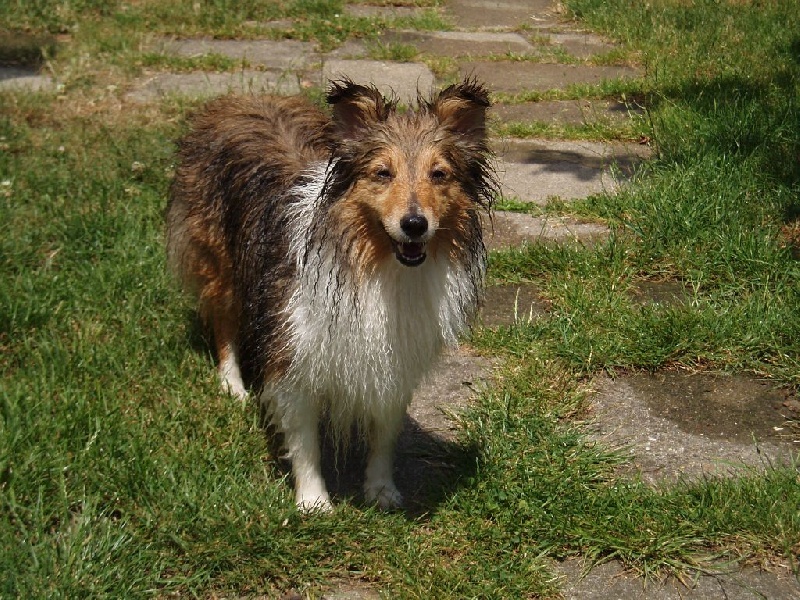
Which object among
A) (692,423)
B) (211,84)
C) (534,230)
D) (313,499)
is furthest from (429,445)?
(211,84)

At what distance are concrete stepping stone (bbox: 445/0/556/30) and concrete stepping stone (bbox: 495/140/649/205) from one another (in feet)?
10.0

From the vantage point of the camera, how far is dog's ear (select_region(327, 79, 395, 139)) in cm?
323

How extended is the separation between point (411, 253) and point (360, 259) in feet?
0.64

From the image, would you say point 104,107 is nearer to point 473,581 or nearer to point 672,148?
point 672,148

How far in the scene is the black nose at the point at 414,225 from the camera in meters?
3.03

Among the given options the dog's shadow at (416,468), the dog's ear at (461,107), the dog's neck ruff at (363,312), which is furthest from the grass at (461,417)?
the dog's ear at (461,107)

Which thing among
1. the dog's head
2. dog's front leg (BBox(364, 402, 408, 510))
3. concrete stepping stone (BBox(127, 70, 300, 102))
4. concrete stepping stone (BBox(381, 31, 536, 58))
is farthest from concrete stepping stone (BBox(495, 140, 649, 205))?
the dog's head

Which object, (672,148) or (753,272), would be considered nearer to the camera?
(753,272)

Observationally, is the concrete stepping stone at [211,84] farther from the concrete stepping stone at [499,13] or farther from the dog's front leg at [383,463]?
the dog's front leg at [383,463]

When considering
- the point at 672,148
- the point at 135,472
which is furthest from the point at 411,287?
the point at 672,148

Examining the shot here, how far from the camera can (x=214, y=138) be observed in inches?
169

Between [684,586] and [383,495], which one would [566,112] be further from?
[684,586]

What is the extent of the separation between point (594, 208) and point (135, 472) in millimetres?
3307

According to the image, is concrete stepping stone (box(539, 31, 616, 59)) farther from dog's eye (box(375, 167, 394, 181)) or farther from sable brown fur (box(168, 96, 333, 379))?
dog's eye (box(375, 167, 394, 181))
